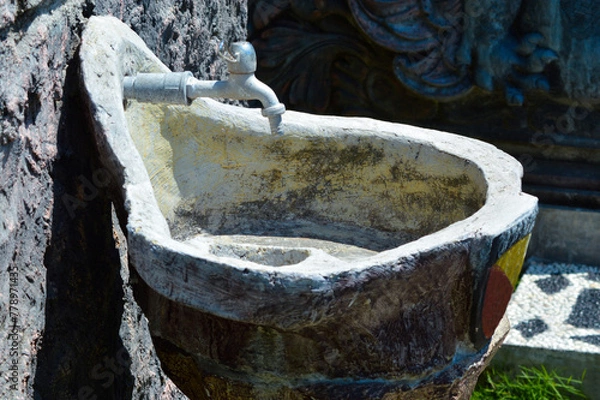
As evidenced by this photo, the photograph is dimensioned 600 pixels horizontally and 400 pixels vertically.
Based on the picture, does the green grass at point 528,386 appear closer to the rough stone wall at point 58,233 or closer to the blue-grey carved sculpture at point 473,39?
the blue-grey carved sculpture at point 473,39

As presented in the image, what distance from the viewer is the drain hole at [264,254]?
183 centimetres

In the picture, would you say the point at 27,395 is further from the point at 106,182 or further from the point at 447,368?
the point at 447,368

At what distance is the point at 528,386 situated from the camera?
2.88 m

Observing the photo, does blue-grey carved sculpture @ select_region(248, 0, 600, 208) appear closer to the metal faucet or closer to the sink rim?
the sink rim

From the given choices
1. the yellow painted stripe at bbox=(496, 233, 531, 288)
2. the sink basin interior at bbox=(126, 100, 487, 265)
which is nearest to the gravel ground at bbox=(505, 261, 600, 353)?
the sink basin interior at bbox=(126, 100, 487, 265)

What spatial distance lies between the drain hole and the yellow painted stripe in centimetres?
40

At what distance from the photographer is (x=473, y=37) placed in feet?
10.8

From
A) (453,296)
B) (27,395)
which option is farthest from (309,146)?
(27,395)

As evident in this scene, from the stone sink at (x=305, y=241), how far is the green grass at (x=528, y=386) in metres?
1.09

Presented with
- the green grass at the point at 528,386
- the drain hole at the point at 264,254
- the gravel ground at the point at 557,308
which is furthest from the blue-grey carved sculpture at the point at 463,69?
the drain hole at the point at 264,254

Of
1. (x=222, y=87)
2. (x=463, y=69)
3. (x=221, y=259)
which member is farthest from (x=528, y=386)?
(x=221, y=259)

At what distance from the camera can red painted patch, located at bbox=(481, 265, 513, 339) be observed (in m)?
1.52

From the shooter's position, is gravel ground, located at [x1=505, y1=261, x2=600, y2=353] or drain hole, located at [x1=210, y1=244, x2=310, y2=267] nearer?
drain hole, located at [x1=210, y1=244, x2=310, y2=267]

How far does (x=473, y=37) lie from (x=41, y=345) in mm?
2065
